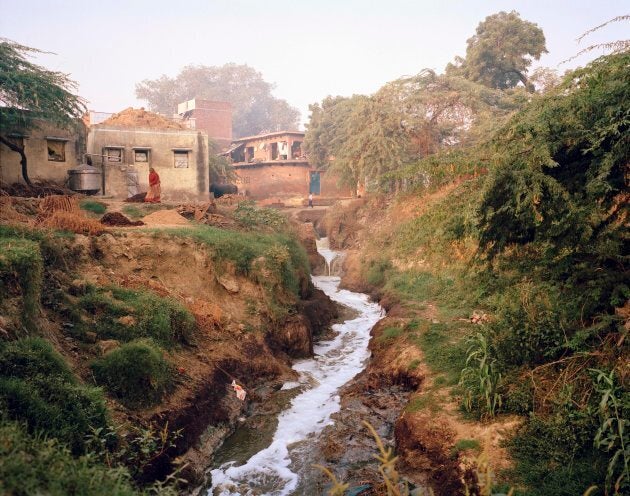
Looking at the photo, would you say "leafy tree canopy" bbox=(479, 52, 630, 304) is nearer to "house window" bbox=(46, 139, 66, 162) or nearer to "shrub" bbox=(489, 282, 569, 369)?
"shrub" bbox=(489, 282, 569, 369)

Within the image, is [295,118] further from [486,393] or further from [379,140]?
[486,393]

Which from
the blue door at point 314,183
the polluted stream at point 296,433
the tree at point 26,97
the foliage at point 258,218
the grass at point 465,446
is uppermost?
the tree at point 26,97

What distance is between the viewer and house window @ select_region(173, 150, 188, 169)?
2894 centimetres

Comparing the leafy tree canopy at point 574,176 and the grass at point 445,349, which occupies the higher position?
the leafy tree canopy at point 574,176

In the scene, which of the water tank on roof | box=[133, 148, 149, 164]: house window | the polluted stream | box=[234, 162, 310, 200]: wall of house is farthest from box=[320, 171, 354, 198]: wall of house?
the polluted stream

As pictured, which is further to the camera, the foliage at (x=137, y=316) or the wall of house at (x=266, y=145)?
the wall of house at (x=266, y=145)

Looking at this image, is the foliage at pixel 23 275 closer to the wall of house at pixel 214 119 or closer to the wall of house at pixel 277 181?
the wall of house at pixel 277 181

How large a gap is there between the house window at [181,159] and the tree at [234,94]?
48300 mm

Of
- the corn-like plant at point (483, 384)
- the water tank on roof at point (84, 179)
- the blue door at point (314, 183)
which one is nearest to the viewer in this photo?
the corn-like plant at point (483, 384)

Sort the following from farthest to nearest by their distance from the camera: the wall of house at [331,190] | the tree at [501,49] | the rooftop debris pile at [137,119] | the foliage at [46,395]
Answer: the wall of house at [331,190] → the tree at [501,49] → the rooftop debris pile at [137,119] → the foliage at [46,395]

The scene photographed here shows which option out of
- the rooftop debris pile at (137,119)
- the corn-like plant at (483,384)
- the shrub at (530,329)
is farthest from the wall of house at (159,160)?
the corn-like plant at (483,384)

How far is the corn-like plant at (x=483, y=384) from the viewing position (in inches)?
373

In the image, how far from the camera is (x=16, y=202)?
15.8 m

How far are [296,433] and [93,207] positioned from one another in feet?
41.3
